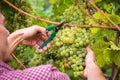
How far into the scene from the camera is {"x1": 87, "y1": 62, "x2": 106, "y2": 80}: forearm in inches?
78.5

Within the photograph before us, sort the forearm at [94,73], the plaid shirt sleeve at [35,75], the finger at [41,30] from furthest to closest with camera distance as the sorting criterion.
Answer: the finger at [41,30], the forearm at [94,73], the plaid shirt sleeve at [35,75]

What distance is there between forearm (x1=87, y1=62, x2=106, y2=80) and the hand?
1.24ft

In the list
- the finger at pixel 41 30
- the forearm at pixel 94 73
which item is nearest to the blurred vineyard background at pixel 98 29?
the forearm at pixel 94 73

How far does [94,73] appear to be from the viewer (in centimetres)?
201

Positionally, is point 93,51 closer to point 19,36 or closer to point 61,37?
point 61,37

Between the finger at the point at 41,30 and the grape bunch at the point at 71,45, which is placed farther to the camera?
the finger at the point at 41,30

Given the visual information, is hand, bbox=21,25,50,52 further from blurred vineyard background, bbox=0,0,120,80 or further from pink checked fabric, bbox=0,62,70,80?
pink checked fabric, bbox=0,62,70,80

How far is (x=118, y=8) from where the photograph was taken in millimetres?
2242

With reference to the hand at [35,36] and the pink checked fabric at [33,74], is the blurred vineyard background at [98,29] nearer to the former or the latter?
the hand at [35,36]

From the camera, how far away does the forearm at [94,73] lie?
199 centimetres

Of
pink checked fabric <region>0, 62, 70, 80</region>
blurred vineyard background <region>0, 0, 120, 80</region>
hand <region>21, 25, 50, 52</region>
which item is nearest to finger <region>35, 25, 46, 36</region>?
hand <region>21, 25, 50, 52</region>

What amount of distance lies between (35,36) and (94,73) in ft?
1.98

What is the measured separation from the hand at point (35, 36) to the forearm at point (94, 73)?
1.24 ft

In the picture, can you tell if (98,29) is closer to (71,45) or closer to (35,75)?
(71,45)
